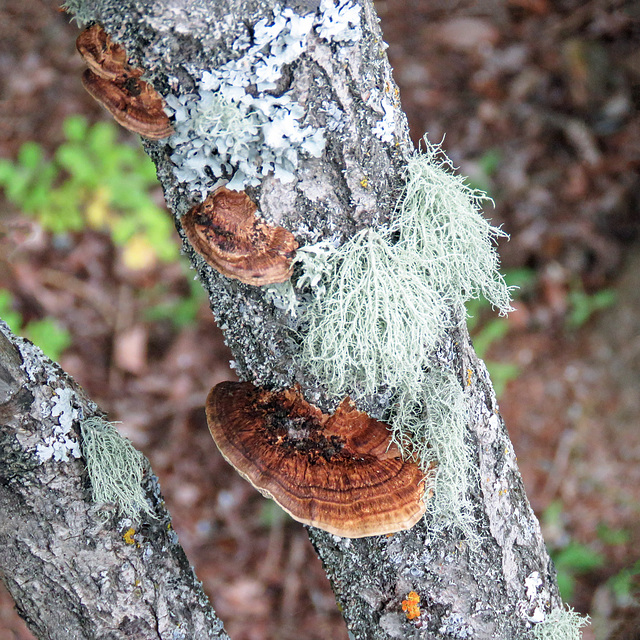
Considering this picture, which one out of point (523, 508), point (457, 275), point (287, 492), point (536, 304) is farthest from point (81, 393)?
point (536, 304)

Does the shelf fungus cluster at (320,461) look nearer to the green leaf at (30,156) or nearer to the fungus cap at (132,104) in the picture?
the fungus cap at (132,104)

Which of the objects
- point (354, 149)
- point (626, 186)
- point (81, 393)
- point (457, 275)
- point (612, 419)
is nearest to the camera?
point (354, 149)

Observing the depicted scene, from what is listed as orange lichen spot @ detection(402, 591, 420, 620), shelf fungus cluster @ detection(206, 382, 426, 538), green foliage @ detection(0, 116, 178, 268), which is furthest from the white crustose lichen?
green foliage @ detection(0, 116, 178, 268)

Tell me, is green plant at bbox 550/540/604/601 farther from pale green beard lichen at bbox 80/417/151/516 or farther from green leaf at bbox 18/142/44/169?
green leaf at bbox 18/142/44/169

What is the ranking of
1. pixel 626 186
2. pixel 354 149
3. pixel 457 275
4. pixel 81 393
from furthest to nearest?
1. pixel 626 186
2. pixel 81 393
3. pixel 457 275
4. pixel 354 149

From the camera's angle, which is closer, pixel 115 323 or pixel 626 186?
pixel 115 323

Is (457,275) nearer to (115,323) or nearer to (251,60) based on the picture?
(251,60)
